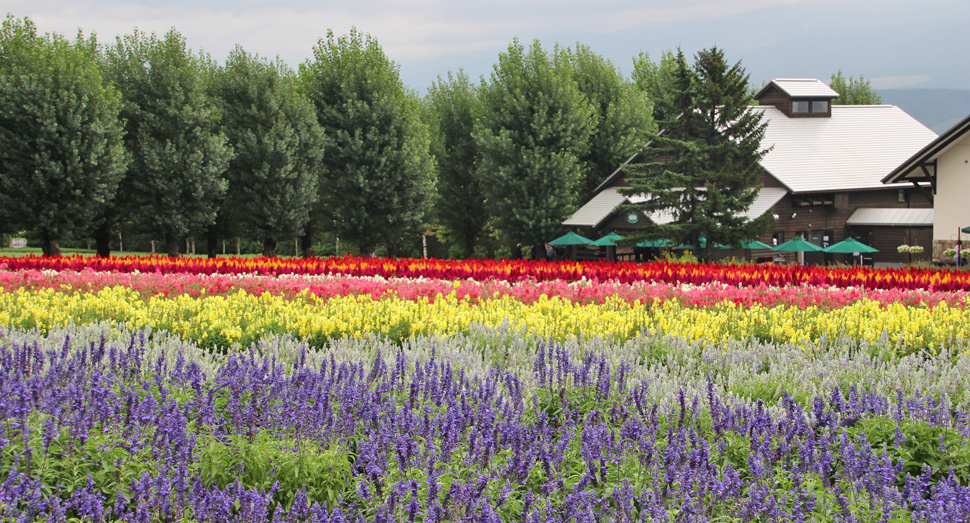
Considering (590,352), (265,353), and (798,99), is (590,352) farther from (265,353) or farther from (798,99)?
(798,99)

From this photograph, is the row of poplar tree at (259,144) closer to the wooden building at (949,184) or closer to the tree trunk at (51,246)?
the tree trunk at (51,246)

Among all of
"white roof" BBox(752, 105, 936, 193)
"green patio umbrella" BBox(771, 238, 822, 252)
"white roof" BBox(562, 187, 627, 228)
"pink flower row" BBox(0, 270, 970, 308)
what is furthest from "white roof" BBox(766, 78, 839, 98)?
"pink flower row" BBox(0, 270, 970, 308)

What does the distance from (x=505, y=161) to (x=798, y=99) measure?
19.2 metres

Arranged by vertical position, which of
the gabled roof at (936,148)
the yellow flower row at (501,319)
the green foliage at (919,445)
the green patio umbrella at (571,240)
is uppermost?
the gabled roof at (936,148)

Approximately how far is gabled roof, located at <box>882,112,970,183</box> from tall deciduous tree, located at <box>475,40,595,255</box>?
14.2 meters

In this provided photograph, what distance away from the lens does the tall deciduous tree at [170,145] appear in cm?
3247

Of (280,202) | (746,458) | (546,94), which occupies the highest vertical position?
(546,94)

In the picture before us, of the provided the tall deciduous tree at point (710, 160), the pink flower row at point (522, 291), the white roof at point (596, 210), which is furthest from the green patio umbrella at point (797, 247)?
the pink flower row at point (522, 291)

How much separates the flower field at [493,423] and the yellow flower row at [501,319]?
53mm

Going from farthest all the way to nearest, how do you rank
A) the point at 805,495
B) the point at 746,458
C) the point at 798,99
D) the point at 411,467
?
1. the point at 798,99
2. the point at 746,458
3. the point at 411,467
4. the point at 805,495

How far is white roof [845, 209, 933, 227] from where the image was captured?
119 feet

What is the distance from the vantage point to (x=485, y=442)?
4402 mm

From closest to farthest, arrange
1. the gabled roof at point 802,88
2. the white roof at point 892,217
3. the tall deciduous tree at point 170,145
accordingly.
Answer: the tall deciduous tree at point 170,145
the white roof at point 892,217
the gabled roof at point 802,88

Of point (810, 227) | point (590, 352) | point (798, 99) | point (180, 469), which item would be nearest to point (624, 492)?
point (180, 469)
